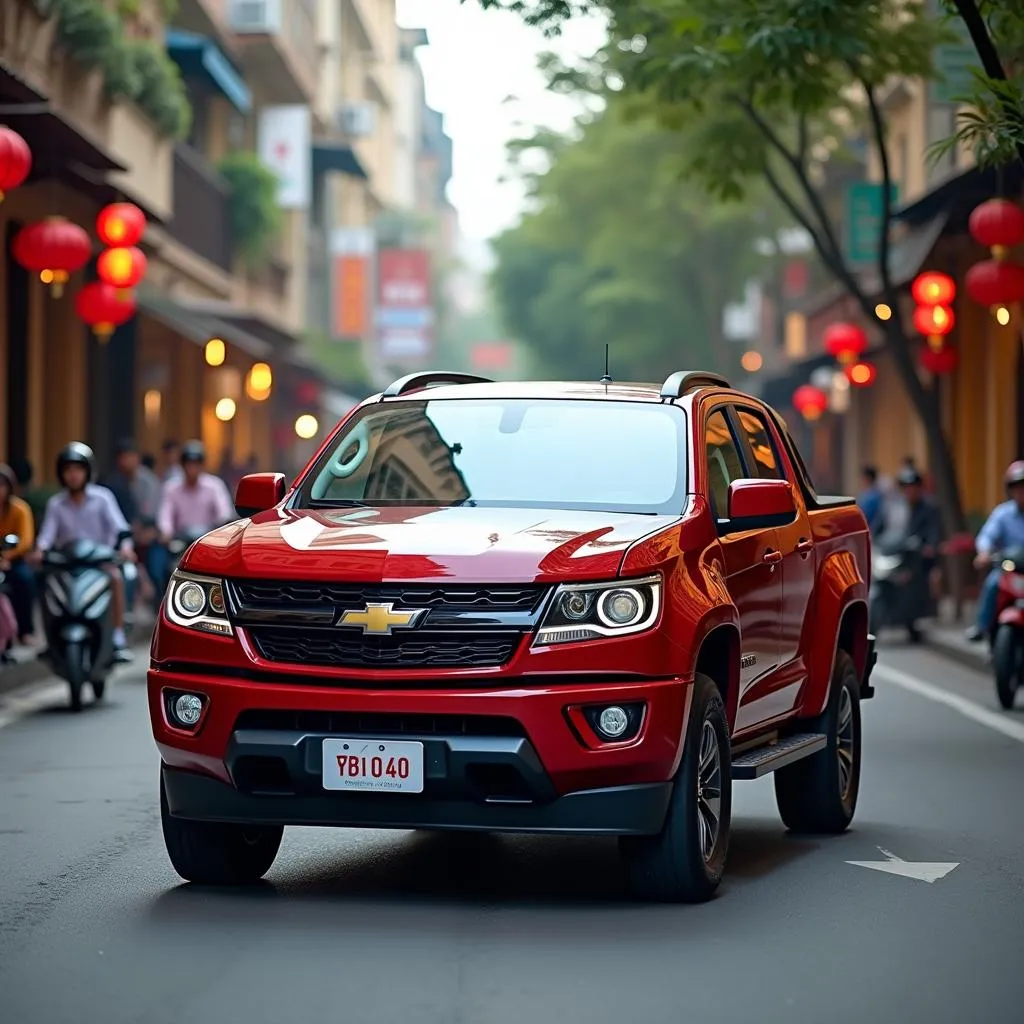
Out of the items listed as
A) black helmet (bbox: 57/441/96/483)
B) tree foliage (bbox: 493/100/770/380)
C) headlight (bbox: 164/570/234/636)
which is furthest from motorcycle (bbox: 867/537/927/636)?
tree foliage (bbox: 493/100/770/380)

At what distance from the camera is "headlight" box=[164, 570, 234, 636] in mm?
7820

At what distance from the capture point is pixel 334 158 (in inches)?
2140

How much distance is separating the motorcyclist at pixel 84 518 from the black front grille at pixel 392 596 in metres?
8.68

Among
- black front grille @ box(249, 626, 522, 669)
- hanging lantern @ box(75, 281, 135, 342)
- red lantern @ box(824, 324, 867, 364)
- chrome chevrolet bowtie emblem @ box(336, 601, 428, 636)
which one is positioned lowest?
black front grille @ box(249, 626, 522, 669)

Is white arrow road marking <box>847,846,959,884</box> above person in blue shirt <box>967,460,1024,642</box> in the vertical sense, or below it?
below

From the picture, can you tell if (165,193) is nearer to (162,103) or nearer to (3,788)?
(162,103)

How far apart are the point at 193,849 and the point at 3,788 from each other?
3619 mm

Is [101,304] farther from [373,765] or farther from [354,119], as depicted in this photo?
[354,119]

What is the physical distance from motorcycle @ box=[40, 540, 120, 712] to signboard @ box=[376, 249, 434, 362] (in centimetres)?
5761

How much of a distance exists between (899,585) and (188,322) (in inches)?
445

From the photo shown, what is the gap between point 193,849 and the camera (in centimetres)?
809

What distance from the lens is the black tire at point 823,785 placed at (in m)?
9.86

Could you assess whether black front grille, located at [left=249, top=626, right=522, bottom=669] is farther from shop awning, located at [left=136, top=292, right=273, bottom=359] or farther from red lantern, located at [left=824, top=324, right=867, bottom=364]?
red lantern, located at [left=824, top=324, right=867, bottom=364]

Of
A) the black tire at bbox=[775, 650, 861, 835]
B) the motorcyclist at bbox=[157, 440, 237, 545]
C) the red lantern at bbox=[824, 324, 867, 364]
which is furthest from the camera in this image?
the red lantern at bbox=[824, 324, 867, 364]
